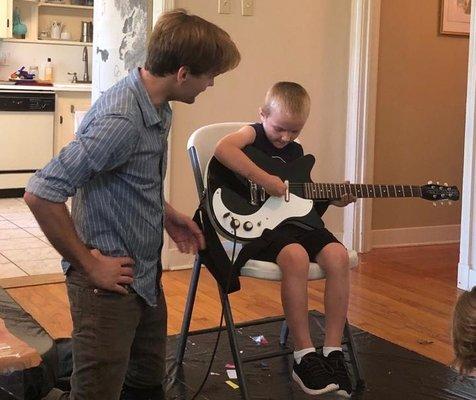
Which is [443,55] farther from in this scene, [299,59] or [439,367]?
[439,367]

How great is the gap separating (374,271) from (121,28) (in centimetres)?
183

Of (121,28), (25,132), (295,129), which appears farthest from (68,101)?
(295,129)

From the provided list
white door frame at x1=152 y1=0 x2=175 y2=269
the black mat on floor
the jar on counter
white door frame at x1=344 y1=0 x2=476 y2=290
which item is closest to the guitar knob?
the black mat on floor

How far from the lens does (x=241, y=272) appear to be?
231cm

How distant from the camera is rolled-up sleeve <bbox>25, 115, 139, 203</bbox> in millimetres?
1484

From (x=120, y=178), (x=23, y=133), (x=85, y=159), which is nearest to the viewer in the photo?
(x=85, y=159)

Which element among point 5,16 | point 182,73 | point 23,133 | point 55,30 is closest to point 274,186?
point 182,73

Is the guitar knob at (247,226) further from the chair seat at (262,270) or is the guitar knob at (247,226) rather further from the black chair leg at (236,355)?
the black chair leg at (236,355)

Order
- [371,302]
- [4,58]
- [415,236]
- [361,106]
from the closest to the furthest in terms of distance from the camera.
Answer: [371,302] < [361,106] < [415,236] < [4,58]

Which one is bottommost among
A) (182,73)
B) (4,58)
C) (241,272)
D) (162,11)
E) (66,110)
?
(241,272)

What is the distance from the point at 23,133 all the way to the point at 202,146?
4133 millimetres

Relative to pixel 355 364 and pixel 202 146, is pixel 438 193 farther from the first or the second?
pixel 202 146

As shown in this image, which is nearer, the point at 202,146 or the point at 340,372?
the point at 340,372

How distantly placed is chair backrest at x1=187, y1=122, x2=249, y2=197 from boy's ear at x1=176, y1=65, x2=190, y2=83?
85 cm
